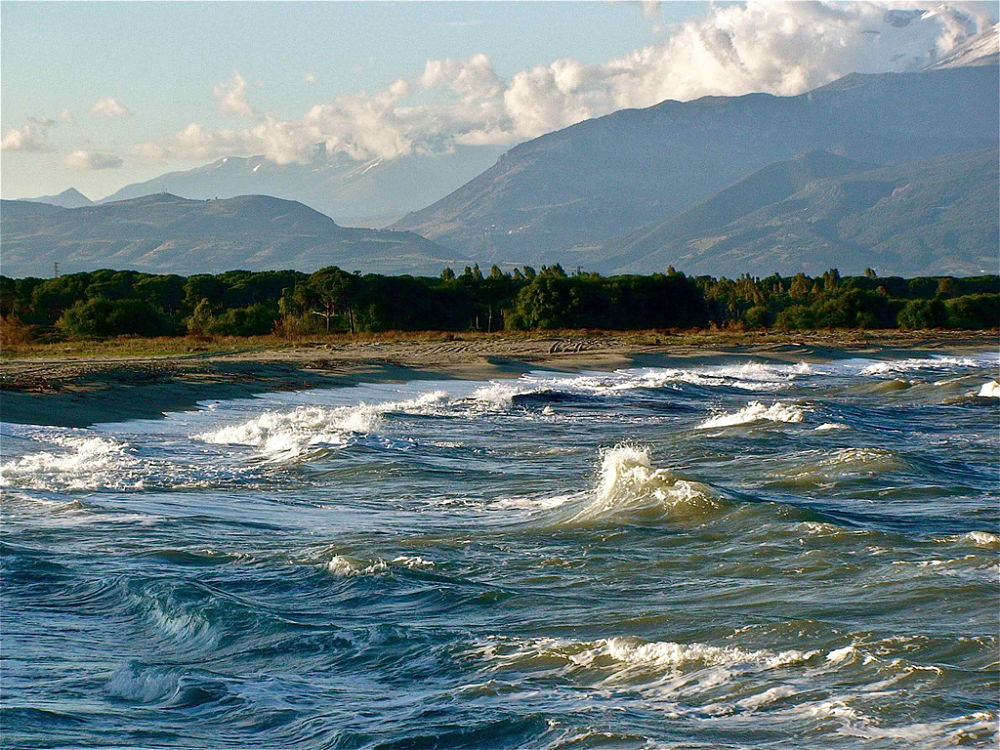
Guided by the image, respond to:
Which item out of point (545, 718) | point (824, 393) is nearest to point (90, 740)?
point (545, 718)

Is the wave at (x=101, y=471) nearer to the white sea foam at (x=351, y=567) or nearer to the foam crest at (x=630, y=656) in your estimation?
the white sea foam at (x=351, y=567)

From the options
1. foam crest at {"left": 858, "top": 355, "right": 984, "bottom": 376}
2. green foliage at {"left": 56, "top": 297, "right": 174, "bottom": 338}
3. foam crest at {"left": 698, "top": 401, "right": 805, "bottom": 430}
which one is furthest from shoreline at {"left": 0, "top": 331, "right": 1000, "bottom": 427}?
foam crest at {"left": 698, "top": 401, "right": 805, "bottom": 430}

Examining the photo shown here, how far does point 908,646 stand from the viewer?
11.4 meters

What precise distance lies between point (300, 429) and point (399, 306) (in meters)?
48.9

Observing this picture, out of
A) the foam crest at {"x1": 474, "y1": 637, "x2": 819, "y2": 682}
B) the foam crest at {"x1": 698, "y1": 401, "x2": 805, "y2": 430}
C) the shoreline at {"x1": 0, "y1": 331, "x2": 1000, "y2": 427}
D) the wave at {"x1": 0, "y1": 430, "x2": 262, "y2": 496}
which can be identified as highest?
the shoreline at {"x1": 0, "y1": 331, "x2": 1000, "y2": 427}

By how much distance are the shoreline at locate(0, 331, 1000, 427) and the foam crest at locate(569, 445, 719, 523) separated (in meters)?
13.1

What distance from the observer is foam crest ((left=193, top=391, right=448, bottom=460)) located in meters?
25.3

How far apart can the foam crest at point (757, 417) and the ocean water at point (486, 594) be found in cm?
508

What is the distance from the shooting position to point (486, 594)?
43.8ft

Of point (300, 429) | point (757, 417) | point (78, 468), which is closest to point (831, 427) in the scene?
point (757, 417)

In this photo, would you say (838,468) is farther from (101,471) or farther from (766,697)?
(766,697)

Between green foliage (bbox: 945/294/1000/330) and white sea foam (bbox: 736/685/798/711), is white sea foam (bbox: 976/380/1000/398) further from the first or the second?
green foliage (bbox: 945/294/1000/330)

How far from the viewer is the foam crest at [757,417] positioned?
104ft

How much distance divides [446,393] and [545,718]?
30001 millimetres
